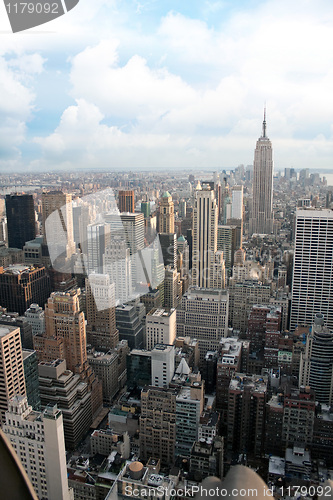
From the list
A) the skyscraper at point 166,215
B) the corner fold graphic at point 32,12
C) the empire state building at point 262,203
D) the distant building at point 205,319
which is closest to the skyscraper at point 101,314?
the distant building at point 205,319

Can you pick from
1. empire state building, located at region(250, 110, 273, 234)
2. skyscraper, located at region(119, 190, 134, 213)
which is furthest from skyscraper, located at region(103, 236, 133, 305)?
empire state building, located at region(250, 110, 273, 234)

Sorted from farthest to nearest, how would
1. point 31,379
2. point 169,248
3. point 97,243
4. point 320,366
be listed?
point 169,248, point 97,243, point 320,366, point 31,379

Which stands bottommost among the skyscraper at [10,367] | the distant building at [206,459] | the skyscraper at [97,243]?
the distant building at [206,459]

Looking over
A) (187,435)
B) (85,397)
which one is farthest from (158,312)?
(187,435)

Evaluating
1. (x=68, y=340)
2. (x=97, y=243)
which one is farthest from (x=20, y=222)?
(x=68, y=340)

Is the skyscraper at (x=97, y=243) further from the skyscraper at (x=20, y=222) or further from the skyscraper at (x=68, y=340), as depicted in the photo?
the skyscraper at (x=20, y=222)

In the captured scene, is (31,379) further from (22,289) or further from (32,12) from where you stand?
(32,12)

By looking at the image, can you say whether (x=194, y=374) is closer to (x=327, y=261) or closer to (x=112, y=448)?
(x=112, y=448)

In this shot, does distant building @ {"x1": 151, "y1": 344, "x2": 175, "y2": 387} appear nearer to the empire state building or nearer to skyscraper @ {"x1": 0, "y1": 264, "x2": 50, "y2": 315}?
skyscraper @ {"x1": 0, "y1": 264, "x2": 50, "y2": 315}
